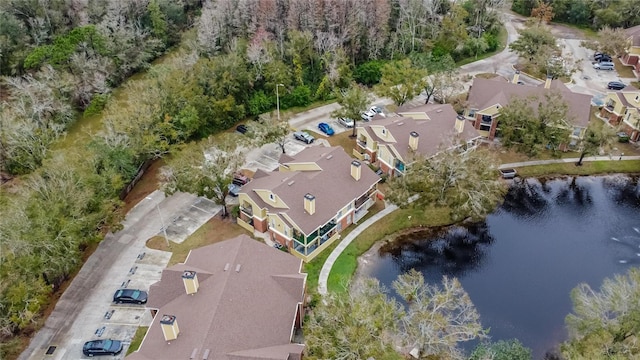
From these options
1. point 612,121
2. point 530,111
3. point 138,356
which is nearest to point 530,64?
point 612,121

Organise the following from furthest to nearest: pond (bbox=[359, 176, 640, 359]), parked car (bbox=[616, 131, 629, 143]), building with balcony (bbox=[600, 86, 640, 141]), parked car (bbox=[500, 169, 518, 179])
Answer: parked car (bbox=[616, 131, 629, 143]) → building with balcony (bbox=[600, 86, 640, 141]) → parked car (bbox=[500, 169, 518, 179]) → pond (bbox=[359, 176, 640, 359])

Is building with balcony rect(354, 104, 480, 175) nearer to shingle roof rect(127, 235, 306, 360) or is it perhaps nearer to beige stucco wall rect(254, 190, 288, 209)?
beige stucco wall rect(254, 190, 288, 209)

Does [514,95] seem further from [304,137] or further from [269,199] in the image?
[269,199]

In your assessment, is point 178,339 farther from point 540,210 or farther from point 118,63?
point 118,63

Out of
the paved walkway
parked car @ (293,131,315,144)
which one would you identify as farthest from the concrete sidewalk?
parked car @ (293,131,315,144)

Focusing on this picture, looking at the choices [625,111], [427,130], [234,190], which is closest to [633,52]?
[625,111]

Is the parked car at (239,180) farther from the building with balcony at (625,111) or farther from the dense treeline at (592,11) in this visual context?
the dense treeline at (592,11)
